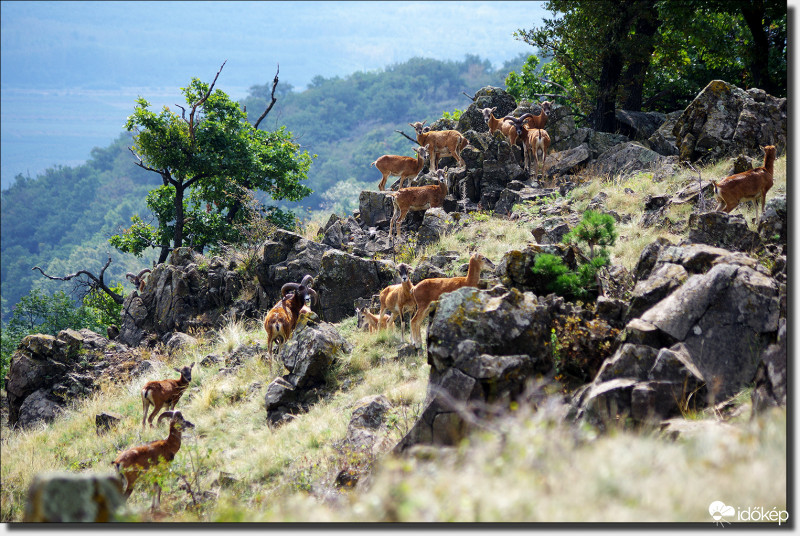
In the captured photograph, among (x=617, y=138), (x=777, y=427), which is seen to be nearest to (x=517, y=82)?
(x=617, y=138)

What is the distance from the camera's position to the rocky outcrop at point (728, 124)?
18.1 m

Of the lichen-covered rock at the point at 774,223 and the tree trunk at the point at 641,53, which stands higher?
the tree trunk at the point at 641,53

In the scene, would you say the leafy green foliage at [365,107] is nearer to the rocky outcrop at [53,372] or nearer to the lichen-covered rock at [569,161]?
the lichen-covered rock at [569,161]

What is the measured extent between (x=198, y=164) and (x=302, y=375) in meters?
19.9

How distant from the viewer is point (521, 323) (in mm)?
8883

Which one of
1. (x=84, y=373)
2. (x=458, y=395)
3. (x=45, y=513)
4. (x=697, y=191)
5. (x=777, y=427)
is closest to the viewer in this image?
(x=45, y=513)

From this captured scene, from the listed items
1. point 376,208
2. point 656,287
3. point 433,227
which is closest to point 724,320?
point 656,287

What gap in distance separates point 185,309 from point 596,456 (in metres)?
20.0

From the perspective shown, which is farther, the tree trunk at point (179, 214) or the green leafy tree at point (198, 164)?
the tree trunk at point (179, 214)

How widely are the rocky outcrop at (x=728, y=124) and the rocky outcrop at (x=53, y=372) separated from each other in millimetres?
18274

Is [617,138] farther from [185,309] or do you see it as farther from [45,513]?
[45,513]

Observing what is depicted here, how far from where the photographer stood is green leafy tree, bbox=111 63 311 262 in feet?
96.2

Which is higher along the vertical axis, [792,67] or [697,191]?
[792,67]
